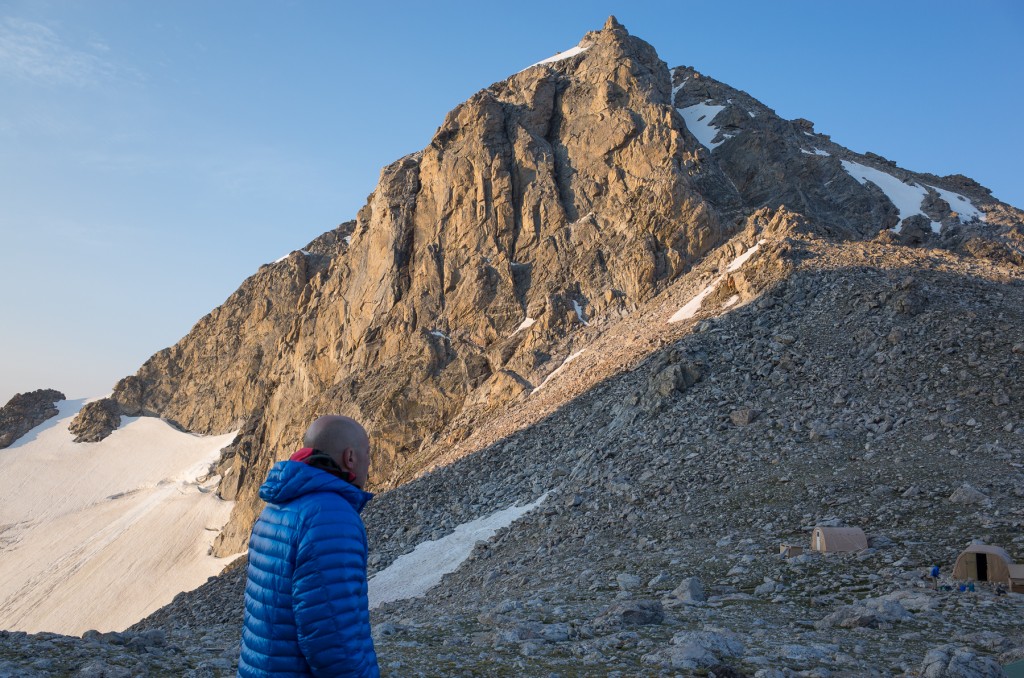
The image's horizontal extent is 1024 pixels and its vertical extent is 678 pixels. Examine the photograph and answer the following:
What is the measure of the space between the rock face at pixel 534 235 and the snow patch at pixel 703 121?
0.23 m

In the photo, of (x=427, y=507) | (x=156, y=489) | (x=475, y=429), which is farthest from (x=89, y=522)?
(x=427, y=507)

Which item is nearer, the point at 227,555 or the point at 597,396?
the point at 597,396

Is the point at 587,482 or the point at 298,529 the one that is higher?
the point at 298,529

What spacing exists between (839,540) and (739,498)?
16.8 ft

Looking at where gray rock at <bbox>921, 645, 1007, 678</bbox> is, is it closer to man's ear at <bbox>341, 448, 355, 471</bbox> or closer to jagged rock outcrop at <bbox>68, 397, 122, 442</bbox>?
man's ear at <bbox>341, 448, 355, 471</bbox>

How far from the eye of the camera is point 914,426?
20.7 metres

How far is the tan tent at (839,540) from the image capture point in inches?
557

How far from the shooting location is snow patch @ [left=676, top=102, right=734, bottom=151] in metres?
58.1

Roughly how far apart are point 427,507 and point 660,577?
16711 mm

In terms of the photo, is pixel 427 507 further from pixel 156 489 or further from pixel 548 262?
pixel 156 489

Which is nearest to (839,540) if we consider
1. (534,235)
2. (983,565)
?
(983,565)

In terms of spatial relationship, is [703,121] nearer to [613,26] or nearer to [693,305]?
[613,26]

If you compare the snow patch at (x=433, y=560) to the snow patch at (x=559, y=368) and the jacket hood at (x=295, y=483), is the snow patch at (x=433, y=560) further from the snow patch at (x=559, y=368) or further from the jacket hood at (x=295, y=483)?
the jacket hood at (x=295, y=483)

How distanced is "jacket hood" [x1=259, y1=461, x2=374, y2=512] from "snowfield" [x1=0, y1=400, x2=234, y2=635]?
5215 cm
